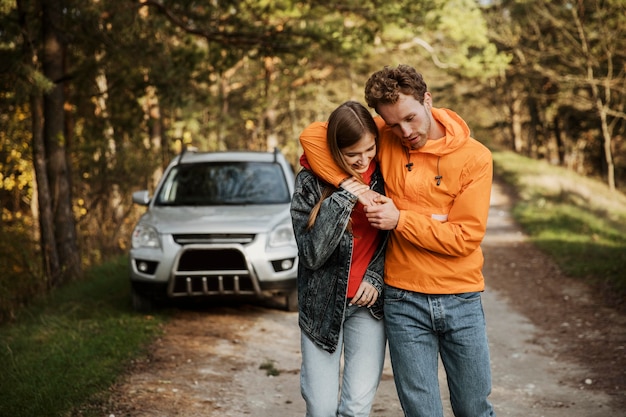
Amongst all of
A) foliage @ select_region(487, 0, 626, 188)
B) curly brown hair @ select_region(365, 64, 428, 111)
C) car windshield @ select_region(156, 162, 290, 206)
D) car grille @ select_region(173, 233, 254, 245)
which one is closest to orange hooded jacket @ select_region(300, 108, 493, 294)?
curly brown hair @ select_region(365, 64, 428, 111)

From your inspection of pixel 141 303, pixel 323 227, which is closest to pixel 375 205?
pixel 323 227

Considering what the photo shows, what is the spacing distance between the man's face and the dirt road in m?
2.82

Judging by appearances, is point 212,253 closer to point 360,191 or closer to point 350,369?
point 350,369

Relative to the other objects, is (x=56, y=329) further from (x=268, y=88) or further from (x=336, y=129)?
(x=268, y=88)

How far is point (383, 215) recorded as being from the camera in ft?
10.0

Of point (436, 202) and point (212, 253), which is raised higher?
point (436, 202)

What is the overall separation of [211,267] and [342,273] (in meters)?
4.80

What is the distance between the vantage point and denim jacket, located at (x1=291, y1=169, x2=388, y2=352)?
3.13m

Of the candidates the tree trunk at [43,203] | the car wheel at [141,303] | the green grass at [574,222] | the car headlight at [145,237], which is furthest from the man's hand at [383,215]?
the tree trunk at [43,203]

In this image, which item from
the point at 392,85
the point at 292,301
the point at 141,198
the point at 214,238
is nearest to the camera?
the point at 392,85

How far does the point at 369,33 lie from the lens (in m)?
12.4

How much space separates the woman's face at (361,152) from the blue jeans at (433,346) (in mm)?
563

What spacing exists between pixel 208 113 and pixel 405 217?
63.5 feet

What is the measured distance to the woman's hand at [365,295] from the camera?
320cm
